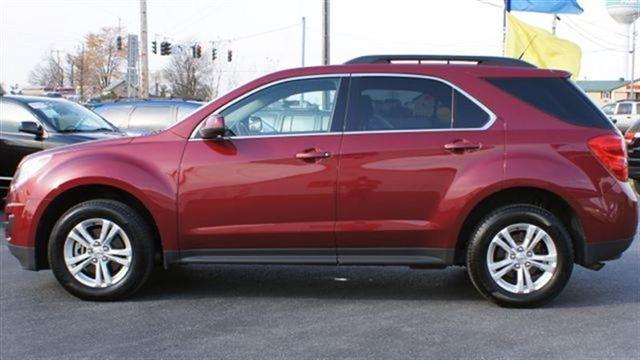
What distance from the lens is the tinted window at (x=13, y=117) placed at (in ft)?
28.8

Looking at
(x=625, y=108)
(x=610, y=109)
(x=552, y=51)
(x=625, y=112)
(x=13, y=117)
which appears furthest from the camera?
(x=610, y=109)

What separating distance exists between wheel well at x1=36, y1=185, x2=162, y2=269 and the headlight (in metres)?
0.29

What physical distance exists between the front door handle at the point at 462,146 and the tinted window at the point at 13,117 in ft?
20.8

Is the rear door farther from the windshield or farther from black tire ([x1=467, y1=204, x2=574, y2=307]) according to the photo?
the windshield

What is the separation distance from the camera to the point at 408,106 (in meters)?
4.71

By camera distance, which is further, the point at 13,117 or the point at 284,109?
the point at 13,117

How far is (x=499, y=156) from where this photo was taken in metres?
4.54

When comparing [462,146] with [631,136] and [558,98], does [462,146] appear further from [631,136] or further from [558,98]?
[631,136]

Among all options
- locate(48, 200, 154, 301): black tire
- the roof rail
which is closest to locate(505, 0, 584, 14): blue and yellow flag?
the roof rail

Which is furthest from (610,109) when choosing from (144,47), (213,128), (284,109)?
(213,128)

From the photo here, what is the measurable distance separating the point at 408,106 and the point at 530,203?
1174 millimetres

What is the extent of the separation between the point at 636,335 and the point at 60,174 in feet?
13.7

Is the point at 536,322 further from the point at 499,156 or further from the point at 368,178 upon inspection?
the point at 368,178

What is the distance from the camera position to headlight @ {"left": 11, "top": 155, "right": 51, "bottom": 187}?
4.85m
